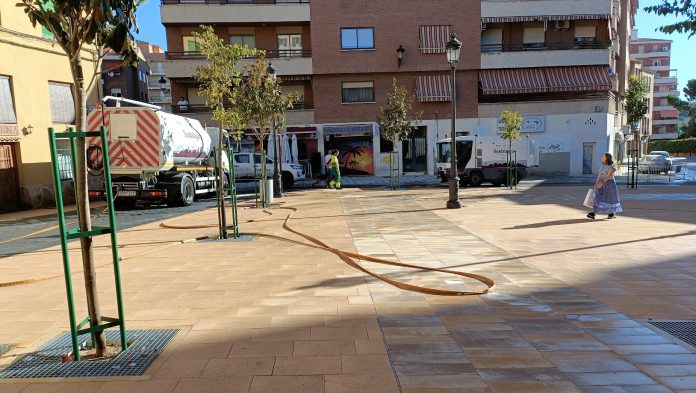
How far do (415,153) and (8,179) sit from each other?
72.0ft

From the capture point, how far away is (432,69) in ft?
97.0

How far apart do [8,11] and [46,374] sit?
1818cm

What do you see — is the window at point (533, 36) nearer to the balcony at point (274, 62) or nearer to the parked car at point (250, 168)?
the balcony at point (274, 62)

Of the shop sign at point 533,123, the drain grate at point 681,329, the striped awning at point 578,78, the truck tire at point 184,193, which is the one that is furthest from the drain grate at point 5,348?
the striped awning at point 578,78

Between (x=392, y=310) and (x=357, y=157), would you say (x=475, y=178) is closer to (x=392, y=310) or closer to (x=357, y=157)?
(x=357, y=157)

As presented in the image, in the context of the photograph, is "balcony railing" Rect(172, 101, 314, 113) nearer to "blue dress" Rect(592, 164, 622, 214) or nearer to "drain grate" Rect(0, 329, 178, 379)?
"blue dress" Rect(592, 164, 622, 214)

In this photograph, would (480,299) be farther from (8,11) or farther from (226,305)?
(8,11)

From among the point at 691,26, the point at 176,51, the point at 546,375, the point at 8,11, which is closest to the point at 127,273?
the point at 546,375

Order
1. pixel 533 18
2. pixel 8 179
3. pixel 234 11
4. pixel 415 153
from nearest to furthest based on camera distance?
pixel 8 179 < pixel 234 11 < pixel 533 18 < pixel 415 153

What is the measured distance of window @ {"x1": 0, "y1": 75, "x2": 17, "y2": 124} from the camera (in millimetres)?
16266

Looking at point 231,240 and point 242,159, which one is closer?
point 231,240

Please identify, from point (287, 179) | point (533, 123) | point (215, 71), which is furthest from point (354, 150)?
point (215, 71)

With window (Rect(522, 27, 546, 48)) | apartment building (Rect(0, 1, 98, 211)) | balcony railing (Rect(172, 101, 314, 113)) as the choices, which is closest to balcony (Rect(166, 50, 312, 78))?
balcony railing (Rect(172, 101, 314, 113))

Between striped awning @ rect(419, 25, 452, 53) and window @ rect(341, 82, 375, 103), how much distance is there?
412cm
